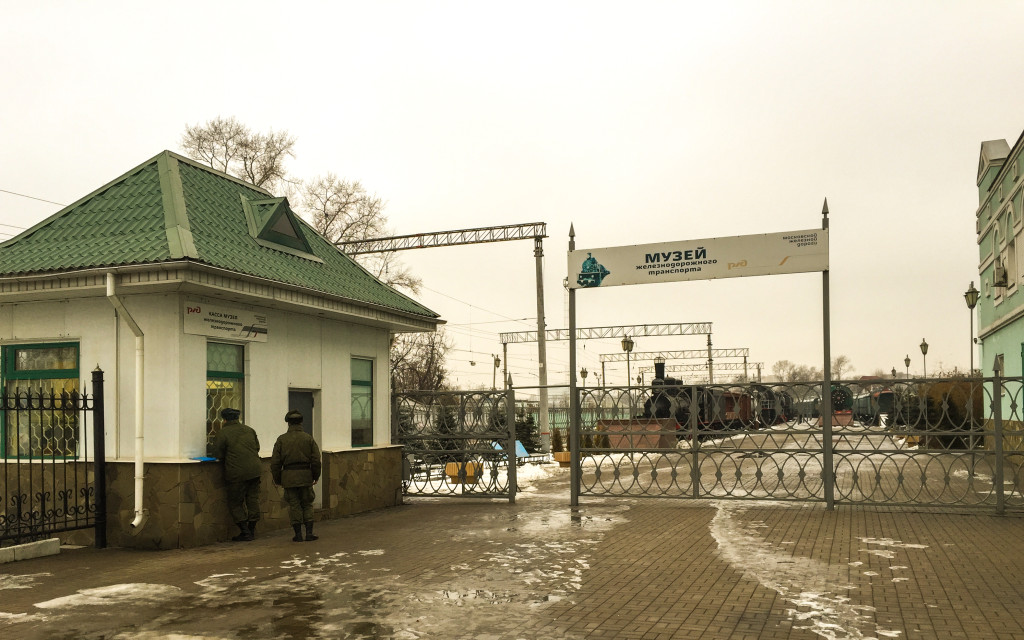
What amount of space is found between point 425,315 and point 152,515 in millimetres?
6843

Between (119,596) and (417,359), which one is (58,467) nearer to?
(119,596)

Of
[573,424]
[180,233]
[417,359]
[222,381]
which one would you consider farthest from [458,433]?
[417,359]

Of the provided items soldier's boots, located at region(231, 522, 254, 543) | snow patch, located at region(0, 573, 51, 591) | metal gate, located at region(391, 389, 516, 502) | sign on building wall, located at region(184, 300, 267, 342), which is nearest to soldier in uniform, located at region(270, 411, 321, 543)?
soldier's boots, located at region(231, 522, 254, 543)

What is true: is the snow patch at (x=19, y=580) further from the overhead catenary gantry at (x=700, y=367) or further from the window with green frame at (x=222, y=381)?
the overhead catenary gantry at (x=700, y=367)

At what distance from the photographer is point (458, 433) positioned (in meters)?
16.6

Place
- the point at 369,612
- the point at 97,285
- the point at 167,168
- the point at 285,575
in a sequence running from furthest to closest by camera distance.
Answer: the point at 167,168 < the point at 97,285 < the point at 285,575 < the point at 369,612

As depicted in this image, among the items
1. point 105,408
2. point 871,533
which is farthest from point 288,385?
point 871,533

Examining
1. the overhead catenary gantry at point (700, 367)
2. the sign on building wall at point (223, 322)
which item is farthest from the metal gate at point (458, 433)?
the overhead catenary gantry at point (700, 367)

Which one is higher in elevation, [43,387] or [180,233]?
[180,233]

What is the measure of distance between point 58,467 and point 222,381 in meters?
2.37

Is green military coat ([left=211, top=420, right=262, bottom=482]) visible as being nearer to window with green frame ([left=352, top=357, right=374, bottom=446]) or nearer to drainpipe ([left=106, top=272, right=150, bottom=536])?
drainpipe ([left=106, top=272, right=150, bottom=536])

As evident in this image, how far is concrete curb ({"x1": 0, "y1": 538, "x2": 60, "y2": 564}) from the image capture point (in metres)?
10.4

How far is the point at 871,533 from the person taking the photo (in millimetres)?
11891

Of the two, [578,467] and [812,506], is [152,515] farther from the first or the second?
[812,506]
